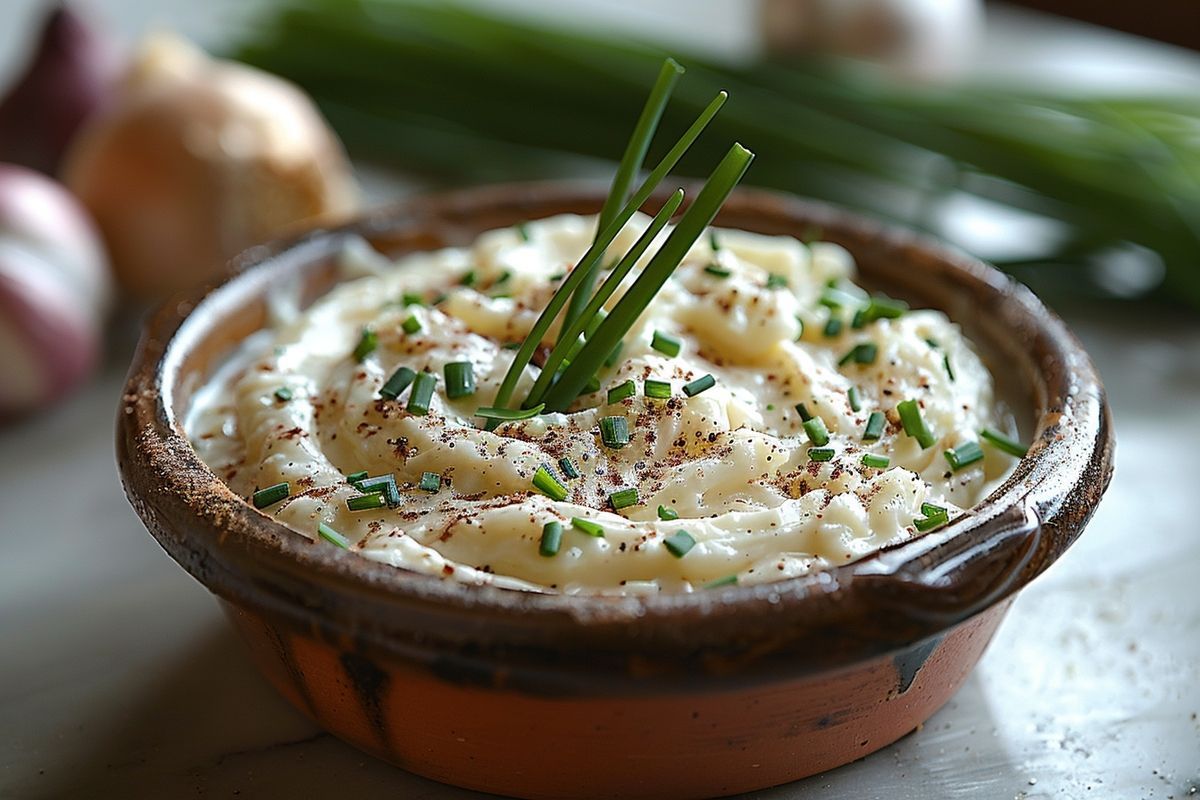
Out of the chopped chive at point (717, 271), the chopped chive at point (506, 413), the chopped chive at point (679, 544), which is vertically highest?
the chopped chive at point (717, 271)

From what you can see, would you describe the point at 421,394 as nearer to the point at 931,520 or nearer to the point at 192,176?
the point at 931,520

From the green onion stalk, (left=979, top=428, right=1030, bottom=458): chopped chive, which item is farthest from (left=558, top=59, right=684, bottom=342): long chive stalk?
the green onion stalk

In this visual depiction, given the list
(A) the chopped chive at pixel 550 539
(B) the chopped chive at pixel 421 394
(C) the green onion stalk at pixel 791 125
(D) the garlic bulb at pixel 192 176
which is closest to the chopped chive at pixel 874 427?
(A) the chopped chive at pixel 550 539

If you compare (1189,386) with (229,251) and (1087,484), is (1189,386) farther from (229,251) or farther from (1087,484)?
(229,251)

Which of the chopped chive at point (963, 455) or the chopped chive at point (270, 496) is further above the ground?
the chopped chive at point (963, 455)

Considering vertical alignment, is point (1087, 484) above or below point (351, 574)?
above

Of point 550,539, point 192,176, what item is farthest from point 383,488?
point 192,176

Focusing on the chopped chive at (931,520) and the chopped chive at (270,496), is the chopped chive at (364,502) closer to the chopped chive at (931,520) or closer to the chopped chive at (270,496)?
the chopped chive at (270,496)

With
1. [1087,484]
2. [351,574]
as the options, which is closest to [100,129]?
[351,574]
